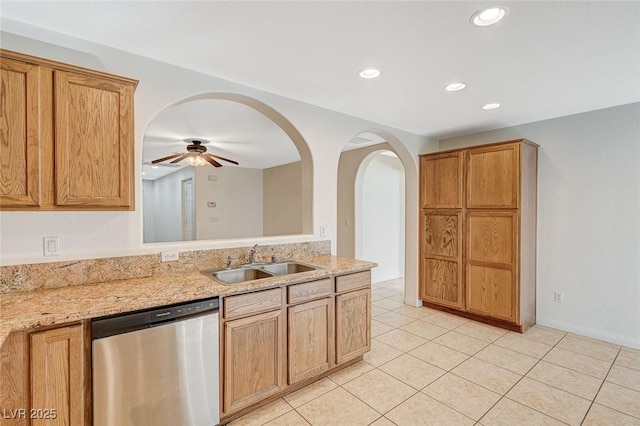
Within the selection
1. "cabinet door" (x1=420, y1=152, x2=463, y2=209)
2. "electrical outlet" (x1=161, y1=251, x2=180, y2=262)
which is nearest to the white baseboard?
"cabinet door" (x1=420, y1=152, x2=463, y2=209)

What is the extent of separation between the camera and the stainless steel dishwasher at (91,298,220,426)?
5.03 ft

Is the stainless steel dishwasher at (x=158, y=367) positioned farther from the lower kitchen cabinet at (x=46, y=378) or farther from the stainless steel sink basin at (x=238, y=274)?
the stainless steel sink basin at (x=238, y=274)

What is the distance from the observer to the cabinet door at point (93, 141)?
5.53ft

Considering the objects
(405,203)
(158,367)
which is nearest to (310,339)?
(158,367)

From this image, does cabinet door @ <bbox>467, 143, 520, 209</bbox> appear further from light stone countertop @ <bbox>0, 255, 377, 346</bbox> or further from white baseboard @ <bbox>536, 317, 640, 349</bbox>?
light stone countertop @ <bbox>0, 255, 377, 346</bbox>

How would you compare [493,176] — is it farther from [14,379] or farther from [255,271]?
[14,379]

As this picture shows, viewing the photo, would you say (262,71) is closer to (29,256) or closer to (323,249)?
(323,249)

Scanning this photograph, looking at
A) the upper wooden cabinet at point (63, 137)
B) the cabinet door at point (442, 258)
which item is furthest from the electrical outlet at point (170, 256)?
the cabinet door at point (442, 258)

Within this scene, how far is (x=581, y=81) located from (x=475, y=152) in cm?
120

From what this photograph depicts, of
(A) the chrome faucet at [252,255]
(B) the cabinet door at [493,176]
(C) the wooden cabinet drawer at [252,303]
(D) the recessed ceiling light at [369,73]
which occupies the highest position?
(D) the recessed ceiling light at [369,73]

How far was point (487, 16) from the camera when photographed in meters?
1.71

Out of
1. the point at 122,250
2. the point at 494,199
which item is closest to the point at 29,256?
the point at 122,250

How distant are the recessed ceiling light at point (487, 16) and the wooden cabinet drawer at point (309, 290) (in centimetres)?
196

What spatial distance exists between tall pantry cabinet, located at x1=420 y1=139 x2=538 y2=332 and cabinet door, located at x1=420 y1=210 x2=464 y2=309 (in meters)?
0.01
